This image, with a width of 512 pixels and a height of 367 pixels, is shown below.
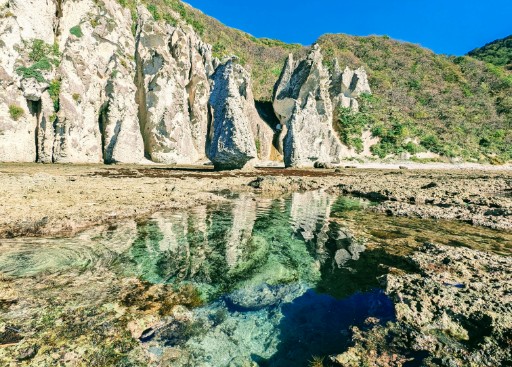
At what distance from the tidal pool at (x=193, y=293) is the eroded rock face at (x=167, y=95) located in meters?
26.5

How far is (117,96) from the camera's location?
93.0ft

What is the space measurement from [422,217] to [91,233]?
8.65m

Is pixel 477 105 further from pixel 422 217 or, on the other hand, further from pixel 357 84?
pixel 422 217

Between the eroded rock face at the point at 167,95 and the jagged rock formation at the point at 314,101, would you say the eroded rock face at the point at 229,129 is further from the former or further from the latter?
the eroded rock face at the point at 167,95

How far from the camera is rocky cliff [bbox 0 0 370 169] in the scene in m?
23.0

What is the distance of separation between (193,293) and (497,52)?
10523 cm

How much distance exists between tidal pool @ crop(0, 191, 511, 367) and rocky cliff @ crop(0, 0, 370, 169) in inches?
589

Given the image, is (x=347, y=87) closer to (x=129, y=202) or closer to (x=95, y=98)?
(x=95, y=98)

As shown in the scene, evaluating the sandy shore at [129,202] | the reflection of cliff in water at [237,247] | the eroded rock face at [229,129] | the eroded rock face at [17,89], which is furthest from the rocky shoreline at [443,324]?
the eroded rock face at [17,89]

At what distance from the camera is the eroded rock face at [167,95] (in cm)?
3120

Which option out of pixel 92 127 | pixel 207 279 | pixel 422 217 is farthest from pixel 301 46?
pixel 207 279

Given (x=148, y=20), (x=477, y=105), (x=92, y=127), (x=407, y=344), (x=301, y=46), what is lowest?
(x=407, y=344)

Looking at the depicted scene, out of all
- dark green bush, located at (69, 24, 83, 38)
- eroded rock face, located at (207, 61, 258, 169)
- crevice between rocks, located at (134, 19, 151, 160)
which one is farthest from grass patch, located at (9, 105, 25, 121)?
eroded rock face, located at (207, 61, 258, 169)

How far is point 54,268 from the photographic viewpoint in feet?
13.4
